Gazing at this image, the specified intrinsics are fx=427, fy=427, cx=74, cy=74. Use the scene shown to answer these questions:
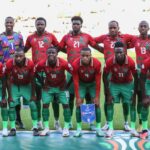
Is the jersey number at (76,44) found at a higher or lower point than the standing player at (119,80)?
higher

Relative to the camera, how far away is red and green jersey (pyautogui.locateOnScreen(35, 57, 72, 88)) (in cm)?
614

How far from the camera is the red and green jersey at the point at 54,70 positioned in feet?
20.2

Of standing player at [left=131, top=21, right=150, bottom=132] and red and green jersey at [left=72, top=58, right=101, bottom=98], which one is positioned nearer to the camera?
red and green jersey at [left=72, top=58, right=101, bottom=98]

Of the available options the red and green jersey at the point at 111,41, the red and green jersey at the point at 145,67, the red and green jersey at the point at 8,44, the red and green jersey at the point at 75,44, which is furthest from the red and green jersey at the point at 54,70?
the red and green jersey at the point at 145,67

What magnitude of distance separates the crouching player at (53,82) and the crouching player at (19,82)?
0.46ft

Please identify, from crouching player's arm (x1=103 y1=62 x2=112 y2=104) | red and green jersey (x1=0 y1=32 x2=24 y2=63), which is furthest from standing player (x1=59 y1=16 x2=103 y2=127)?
red and green jersey (x1=0 y1=32 x2=24 y2=63)

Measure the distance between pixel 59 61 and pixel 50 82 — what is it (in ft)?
1.12

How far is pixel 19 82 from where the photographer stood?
6.27 meters

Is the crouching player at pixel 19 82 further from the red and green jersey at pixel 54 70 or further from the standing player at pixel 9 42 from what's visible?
the standing player at pixel 9 42

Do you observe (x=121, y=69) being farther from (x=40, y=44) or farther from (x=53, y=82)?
(x=40, y=44)

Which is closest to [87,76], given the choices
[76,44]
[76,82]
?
[76,82]

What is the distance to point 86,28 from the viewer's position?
19562 millimetres

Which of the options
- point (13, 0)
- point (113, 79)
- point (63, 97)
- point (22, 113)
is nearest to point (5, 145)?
point (63, 97)

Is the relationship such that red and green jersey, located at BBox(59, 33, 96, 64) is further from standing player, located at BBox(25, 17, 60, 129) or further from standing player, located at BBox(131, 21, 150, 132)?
standing player, located at BBox(131, 21, 150, 132)
